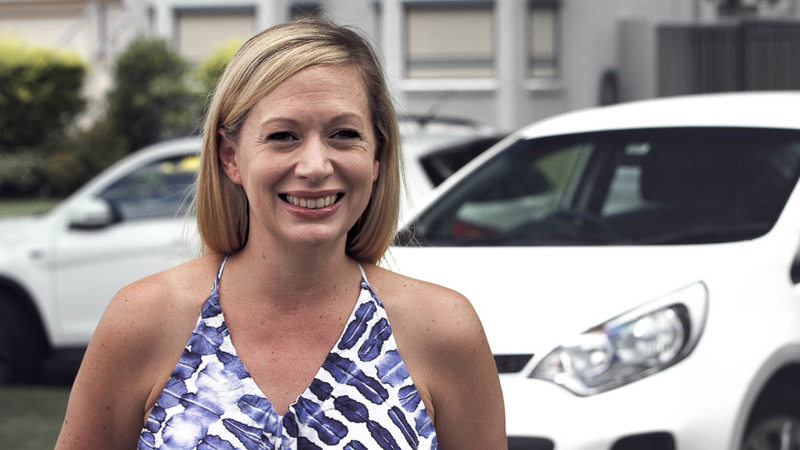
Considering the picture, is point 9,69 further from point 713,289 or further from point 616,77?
point 713,289

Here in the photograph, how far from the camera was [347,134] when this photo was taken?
1.98 metres

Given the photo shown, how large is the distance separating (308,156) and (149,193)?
5.50m

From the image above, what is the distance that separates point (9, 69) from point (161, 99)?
13.1ft

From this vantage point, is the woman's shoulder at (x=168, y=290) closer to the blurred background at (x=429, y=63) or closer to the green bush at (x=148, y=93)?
the blurred background at (x=429, y=63)

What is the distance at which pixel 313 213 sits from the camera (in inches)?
77.1

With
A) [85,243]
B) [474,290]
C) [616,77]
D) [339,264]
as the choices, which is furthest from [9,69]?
[339,264]

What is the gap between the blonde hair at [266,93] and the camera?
75.5 inches

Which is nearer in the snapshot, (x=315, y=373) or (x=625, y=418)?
(x=315, y=373)

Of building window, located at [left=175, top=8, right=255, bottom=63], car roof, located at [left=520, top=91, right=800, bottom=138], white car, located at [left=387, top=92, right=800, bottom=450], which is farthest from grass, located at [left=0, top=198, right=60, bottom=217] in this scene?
white car, located at [left=387, top=92, right=800, bottom=450]

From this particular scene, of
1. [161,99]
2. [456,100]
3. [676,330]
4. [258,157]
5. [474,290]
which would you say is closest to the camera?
[258,157]

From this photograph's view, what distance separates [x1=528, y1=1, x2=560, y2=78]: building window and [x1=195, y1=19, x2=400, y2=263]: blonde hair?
74.3 feet

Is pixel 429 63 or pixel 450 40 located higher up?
pixel 450 40

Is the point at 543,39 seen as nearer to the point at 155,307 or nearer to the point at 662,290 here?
the point at 662,290

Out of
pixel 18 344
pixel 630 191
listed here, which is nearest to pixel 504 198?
pixel 630 191
